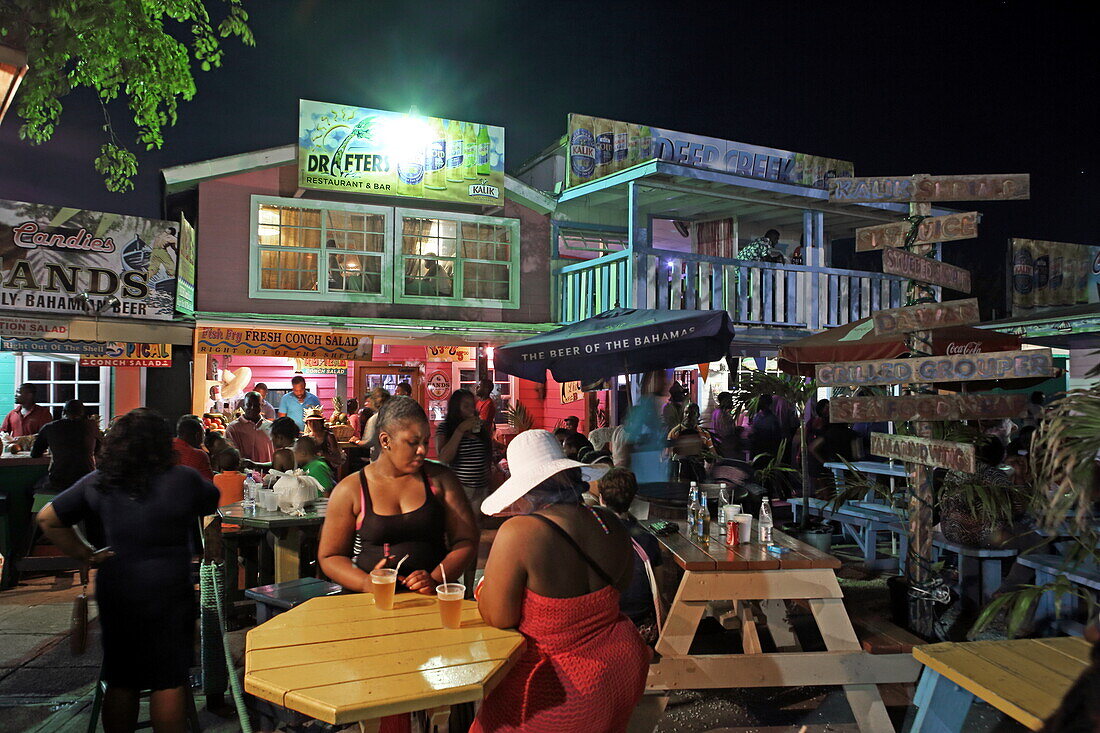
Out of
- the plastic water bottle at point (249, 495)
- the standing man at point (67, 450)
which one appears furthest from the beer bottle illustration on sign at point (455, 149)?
the plastic water bottle at point (249, 495)

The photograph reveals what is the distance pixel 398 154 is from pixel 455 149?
1.08 metres

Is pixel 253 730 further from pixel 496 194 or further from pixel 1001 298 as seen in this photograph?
pixel 1001 298

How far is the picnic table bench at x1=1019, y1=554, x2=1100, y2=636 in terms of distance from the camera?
455cm

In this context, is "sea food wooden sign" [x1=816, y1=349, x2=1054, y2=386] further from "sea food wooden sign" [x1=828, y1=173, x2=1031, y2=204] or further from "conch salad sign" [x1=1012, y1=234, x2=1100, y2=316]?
"conch salad sign" [x1=1012, y1=234, x2=1100, y2=316]

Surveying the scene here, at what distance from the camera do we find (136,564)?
3.38 m

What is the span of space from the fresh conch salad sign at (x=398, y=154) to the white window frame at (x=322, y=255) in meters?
0.63

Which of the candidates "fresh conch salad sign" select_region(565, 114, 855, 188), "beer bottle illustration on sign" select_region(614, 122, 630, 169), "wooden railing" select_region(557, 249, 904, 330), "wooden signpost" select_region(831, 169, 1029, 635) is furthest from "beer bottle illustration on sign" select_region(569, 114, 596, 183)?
"wooden signpost" select_region(831, 169, 1029, 635)

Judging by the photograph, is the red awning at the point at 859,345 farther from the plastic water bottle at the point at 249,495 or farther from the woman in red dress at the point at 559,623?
the plastic water bottle at the point at 249,495

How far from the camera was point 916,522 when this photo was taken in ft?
16.6

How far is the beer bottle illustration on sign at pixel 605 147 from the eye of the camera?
41.4 ft

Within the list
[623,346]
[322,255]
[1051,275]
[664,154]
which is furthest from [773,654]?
[1051,275]

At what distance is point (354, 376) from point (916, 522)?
1234 centimetres

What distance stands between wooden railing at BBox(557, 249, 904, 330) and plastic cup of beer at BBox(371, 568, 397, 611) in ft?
26.2

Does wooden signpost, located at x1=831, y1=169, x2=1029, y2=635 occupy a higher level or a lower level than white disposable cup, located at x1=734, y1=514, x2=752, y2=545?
higher
